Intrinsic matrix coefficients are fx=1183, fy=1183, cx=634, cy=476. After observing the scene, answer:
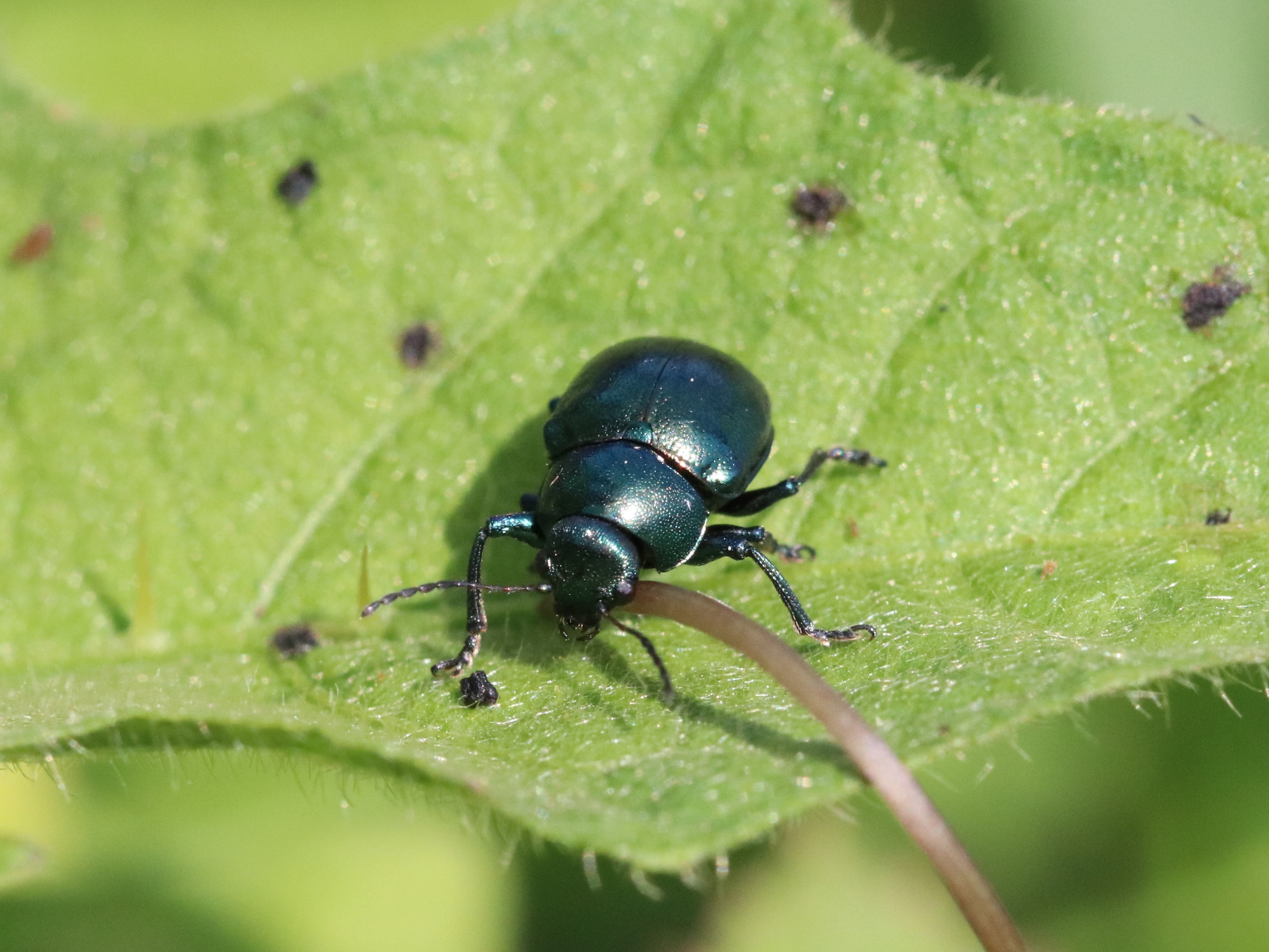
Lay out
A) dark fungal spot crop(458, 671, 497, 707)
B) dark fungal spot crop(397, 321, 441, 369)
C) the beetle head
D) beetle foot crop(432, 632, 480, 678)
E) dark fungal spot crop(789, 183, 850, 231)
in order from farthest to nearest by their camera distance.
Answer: dark fungal spot crop(397, 321, 441, 369) < dark fungal spot crop(789, 183, 850, 231) < the beetle head < beetle foot crop(432, 632, 480, 678) < dark fungal spot crop(458, 671, 497, 707)

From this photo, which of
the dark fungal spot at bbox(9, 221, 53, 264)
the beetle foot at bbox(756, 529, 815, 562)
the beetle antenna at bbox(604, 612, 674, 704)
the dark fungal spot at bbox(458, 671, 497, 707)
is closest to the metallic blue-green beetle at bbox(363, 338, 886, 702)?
the beetle foot at bbox(756, 529, 815, 562)

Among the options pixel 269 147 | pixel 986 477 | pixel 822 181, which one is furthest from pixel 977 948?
pixel 269 147

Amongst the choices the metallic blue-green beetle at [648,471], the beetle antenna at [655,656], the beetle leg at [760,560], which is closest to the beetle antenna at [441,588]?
the metallic blue-green beetle at [648,471]

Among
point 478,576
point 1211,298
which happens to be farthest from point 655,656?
point 1211,298

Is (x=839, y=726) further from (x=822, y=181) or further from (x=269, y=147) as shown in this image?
(x=269, y=147)

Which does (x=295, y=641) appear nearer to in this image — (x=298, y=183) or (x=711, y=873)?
(x=298, y=183)

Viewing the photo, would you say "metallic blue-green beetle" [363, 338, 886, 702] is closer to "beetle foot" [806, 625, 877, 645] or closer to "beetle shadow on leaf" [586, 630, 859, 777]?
"beetle shadow on leaf" [586, 630, 859, 777]

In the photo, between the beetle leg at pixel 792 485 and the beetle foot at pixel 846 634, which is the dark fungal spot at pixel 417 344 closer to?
the beetle leg at pixel 792 485
